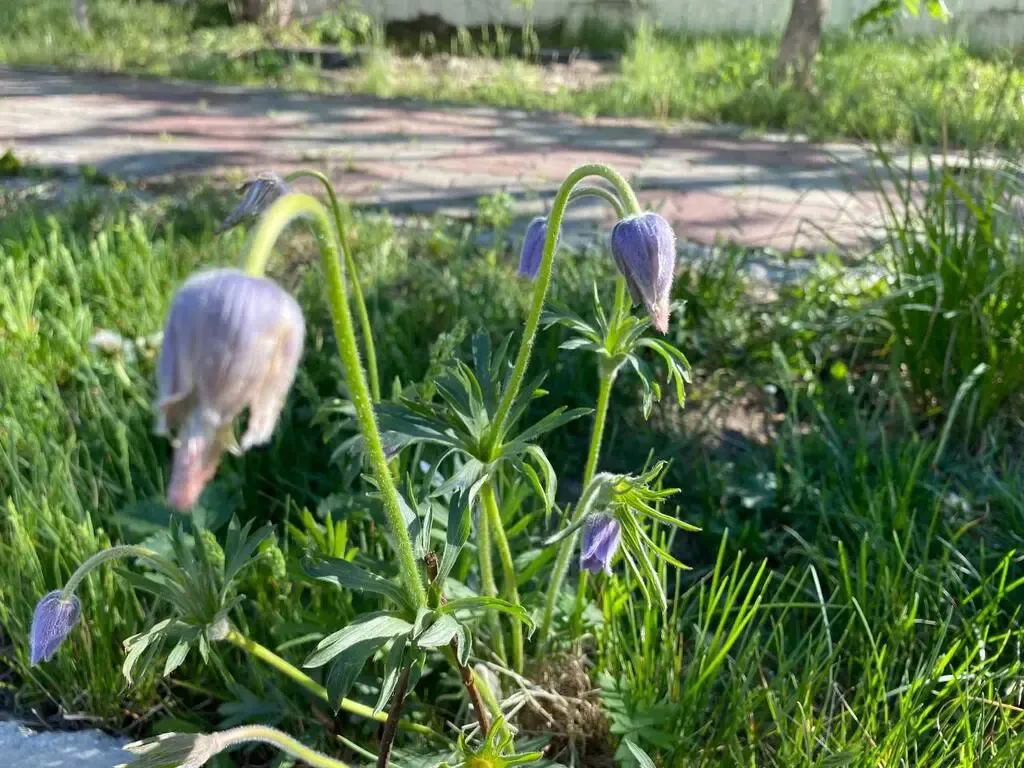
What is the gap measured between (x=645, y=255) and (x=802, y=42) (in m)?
5.35

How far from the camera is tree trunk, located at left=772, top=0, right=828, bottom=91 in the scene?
220 inches

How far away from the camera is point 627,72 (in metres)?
6.20

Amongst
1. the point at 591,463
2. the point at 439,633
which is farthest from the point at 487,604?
the point at 591,463

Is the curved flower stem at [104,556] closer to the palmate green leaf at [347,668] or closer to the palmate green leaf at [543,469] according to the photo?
the palmate green leaf at [347,668]

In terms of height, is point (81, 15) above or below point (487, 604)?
above

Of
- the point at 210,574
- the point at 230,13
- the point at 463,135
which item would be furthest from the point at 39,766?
the point at 230,13

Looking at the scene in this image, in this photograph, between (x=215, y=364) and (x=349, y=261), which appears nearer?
(x=215, y=364)

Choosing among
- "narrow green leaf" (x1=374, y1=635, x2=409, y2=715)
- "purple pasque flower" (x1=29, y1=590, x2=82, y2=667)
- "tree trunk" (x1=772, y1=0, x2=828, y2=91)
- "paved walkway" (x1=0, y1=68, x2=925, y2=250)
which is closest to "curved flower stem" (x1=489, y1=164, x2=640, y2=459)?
"narrow green leaf" (x1=374, y1=635, x2=409, y2=715)

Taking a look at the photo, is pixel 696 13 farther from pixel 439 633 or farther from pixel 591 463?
pixel 439 633

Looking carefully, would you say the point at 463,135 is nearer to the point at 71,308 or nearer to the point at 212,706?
the point at 71,308

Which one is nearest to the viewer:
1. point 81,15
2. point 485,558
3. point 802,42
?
point 485,558

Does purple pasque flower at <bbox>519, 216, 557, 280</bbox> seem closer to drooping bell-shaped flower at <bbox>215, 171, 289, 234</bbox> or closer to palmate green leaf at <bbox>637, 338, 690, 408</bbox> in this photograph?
palmate green leaf at <bbox>637, 338, 690, 408</bbox>

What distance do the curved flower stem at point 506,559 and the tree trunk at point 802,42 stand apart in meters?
5.08

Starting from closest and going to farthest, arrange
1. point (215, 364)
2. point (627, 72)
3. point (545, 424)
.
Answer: point (215, 364) → point (545, 424) → point (627, 72)
